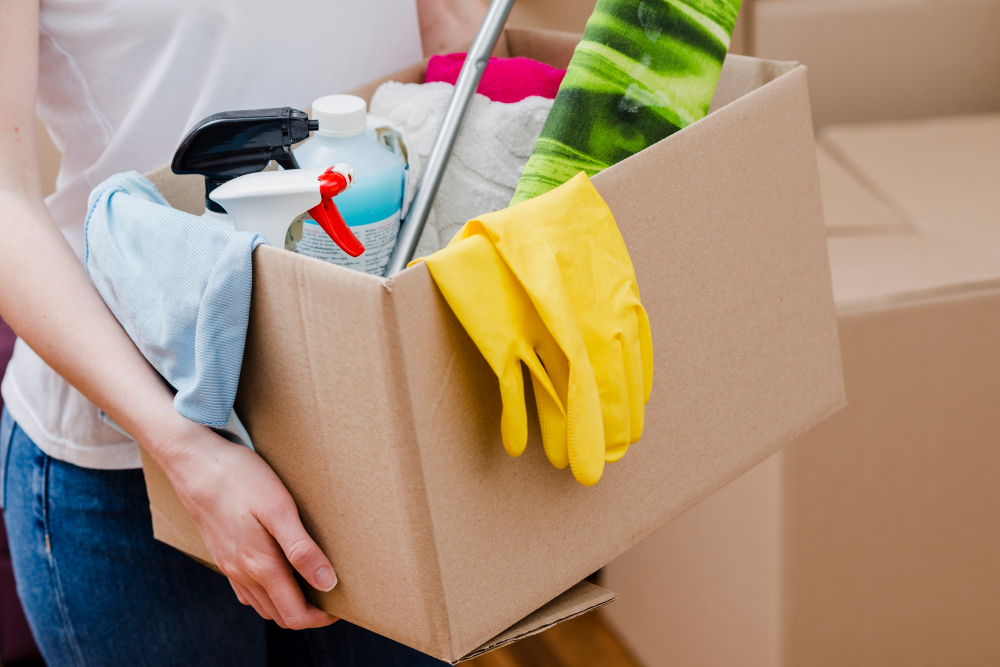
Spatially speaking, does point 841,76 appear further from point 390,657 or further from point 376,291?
point 376,291

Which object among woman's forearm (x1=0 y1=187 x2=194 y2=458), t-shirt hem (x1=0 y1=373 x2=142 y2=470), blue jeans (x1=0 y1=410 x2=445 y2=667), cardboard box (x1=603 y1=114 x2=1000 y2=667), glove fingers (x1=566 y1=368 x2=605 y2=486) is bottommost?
cardboard box (x1=603 y1=114 x2=1000 y2=667)

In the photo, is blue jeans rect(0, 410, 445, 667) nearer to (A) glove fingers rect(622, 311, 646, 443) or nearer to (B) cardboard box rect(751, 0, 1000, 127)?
(A) glove fingers rect(622, 311, 646, 443)

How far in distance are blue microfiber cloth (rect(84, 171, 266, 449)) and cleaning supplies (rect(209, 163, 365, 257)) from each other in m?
0.02

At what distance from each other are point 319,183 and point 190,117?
22cm

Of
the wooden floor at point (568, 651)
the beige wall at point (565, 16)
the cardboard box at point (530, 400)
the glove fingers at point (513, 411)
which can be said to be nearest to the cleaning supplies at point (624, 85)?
the cardboard box at point (530, 400)

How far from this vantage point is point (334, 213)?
16.9 inches

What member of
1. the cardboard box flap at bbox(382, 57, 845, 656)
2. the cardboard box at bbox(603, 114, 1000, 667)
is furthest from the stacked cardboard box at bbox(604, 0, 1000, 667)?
the cardboard box flap at bbox(382, 57, 845, 656)

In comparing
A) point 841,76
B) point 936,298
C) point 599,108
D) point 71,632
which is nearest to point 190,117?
point 599,108

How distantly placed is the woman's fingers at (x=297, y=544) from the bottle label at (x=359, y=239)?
0.14 meters

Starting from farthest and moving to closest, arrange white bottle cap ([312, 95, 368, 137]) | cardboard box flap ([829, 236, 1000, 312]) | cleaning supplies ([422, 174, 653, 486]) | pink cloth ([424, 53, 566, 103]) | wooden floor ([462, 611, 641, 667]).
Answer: wooden floor ([462, 611, 641, 667])
cardboard box flap ([829, 236, 1000, 312])
pink cloth ([424, 53, 566, 103])
white bottle cap ([312, 95, 368, 137])
cleaning supplies ([422, 174, 653, 486])

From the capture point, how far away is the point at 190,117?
1.89 ft

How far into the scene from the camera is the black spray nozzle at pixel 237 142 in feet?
1.45

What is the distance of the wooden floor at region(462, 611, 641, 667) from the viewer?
1427 mm

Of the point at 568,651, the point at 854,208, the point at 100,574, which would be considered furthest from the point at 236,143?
the point at 568,651
